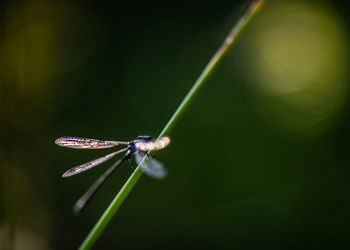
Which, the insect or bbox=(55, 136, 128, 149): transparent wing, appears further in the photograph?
bbox=(55, 136, 128, 149): transparent wing

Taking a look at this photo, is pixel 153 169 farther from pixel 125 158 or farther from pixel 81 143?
pixel 81 143

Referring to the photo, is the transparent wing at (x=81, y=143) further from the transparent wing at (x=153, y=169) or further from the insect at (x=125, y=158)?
the transparent wing at (x=153, y=169)

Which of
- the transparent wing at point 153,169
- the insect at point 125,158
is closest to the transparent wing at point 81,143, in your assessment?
the insect at point 125,158

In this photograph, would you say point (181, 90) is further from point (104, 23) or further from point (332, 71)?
point (332, 71)

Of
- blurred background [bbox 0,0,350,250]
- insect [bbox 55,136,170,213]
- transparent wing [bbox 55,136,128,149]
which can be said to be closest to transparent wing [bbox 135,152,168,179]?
insect [bbox 55,136,170,213]

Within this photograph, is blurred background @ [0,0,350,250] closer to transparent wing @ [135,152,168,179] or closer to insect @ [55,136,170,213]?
insect @ [55,136,170,213]

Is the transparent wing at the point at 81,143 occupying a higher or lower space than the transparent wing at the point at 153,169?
higher
